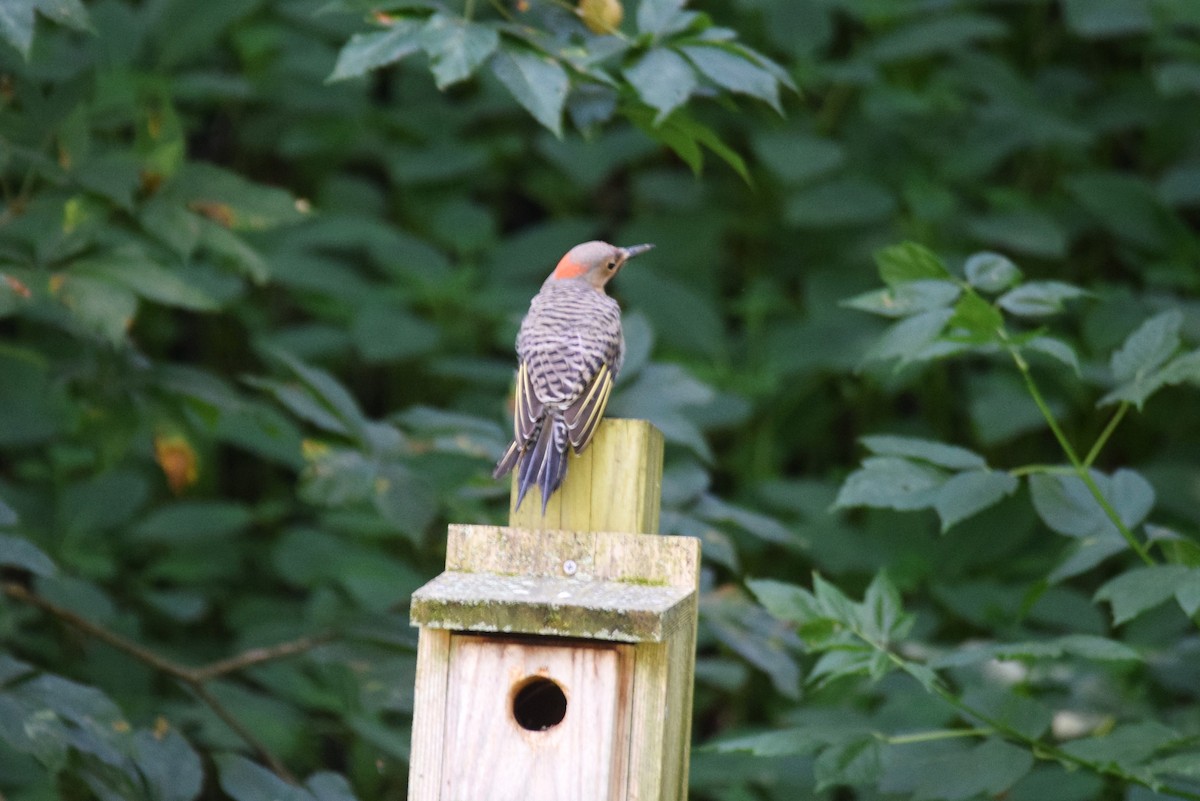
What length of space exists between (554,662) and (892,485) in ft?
3.08

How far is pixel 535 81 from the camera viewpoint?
9.62 ft

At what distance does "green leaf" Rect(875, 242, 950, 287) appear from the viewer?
311 centimetres

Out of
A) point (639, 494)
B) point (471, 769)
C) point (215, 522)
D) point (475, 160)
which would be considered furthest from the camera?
point (475, 160)

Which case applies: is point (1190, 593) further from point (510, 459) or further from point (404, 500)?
point (404, 500)

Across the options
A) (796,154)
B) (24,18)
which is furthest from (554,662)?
(796,154)

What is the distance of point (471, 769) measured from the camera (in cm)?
242

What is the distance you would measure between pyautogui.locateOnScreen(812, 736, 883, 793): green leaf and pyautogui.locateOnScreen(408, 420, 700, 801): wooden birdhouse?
0.51 metres

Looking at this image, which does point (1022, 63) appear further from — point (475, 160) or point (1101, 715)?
point (1101, 715)

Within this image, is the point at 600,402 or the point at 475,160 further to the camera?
the point at 475,160

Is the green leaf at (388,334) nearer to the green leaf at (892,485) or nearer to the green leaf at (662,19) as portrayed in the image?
the green leaf at (662,19)

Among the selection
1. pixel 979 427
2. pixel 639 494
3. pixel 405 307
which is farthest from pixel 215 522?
pixel 639 494

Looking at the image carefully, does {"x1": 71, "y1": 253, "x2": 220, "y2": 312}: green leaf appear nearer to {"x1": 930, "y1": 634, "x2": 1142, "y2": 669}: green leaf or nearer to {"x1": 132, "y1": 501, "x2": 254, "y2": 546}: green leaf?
{"x1": 930, "y1": 634, "x2": 1142, "y2": 669}: green leaf

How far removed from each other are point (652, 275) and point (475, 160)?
1064 millimetres

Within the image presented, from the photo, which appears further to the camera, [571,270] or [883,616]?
[571,270]
